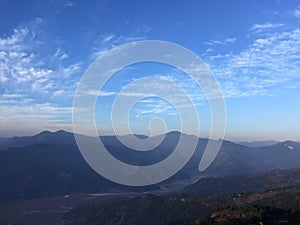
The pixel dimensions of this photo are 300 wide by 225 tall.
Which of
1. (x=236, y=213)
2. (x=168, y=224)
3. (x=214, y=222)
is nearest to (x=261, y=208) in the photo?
(x=236, y=213)

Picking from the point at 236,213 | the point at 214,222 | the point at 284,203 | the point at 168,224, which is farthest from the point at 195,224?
the point at 284,203

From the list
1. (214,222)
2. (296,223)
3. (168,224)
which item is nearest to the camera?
(296,223)

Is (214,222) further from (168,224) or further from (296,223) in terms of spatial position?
(168,224)

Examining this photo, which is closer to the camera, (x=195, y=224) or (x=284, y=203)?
(x=195, y=224)

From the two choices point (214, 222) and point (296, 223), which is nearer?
point (296, 223)

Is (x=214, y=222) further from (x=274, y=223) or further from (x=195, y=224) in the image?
(x=274, y=223)

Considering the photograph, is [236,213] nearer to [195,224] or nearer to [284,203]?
[195,224]

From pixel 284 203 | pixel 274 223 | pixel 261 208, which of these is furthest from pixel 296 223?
pixel 284 203

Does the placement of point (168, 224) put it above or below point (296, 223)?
below

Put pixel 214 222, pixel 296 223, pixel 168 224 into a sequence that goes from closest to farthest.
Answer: pixel 296 223, pixel 214 222, pixel 168 224

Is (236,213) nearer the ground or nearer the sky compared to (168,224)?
nearer the sky
